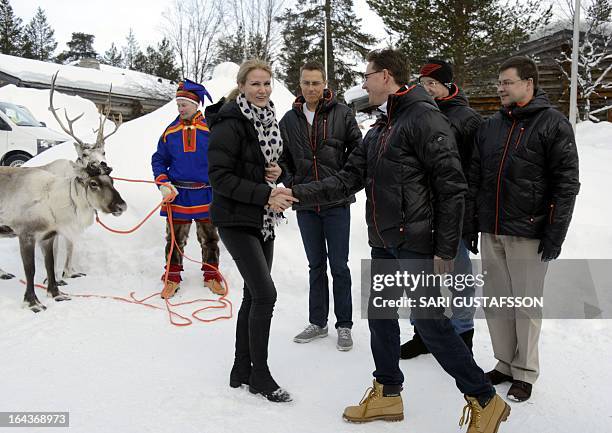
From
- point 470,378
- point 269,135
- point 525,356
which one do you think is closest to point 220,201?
point 269,135

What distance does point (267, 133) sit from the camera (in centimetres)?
298

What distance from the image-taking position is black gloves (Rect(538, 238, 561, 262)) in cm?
284

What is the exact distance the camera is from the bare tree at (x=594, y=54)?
15172 millimetres

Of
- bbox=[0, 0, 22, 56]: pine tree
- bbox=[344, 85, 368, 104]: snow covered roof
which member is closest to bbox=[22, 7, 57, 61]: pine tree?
bbox=[0, 0, 22, 56]: pine tree

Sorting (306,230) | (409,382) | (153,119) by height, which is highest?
(153,119)

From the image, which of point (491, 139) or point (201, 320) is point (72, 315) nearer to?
point (201, 320)

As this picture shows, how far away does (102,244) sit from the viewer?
5855 millimetres

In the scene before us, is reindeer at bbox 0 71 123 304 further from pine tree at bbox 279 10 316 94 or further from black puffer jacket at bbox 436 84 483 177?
pine tree at bbox 279 10 316 94

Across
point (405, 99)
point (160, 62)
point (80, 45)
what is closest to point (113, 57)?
point (80, 45)

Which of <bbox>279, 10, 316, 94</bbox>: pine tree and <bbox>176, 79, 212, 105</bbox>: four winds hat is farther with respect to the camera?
<bbox>279, 10, 316, 94</bbox>: pine tree

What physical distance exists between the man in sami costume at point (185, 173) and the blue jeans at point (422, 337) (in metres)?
2.59

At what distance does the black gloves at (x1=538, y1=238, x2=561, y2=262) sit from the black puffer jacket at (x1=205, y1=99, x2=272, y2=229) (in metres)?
1.64

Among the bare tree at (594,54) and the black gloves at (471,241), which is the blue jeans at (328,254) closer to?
the black gloves at (471,241)

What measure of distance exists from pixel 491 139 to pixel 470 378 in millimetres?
1491
